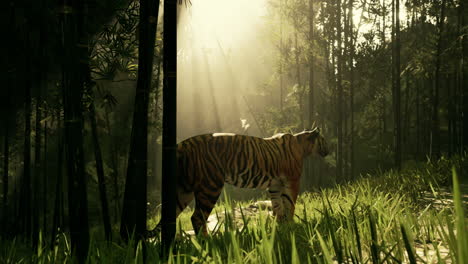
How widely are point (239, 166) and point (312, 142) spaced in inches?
54.4

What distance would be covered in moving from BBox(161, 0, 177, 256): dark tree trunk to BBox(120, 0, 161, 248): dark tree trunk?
0.30 m

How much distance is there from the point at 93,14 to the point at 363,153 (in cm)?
1797

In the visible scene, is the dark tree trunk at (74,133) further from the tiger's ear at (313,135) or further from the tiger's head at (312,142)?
the tiger's ear at (313,135)

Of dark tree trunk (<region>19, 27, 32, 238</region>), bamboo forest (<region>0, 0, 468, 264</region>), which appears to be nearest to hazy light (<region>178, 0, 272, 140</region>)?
bamboo forest (<region>0, 0, 468, 264</region>)

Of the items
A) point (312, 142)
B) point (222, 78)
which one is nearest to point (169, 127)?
point (312, 142)

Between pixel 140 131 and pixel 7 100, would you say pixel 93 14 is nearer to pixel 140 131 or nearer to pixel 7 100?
pixel 7 100

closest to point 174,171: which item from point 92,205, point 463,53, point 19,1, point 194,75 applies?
point 19,1

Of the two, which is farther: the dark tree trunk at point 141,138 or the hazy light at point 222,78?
the hazy light at point 222,78

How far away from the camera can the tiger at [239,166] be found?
3.88m

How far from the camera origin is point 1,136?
6961 mm

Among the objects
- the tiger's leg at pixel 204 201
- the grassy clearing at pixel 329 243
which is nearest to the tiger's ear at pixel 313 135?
the tiger's leg at pixel 204 201

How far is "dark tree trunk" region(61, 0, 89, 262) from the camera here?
2256mm

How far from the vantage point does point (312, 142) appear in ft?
17.1

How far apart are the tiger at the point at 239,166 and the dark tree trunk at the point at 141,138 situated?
0.85 metres
